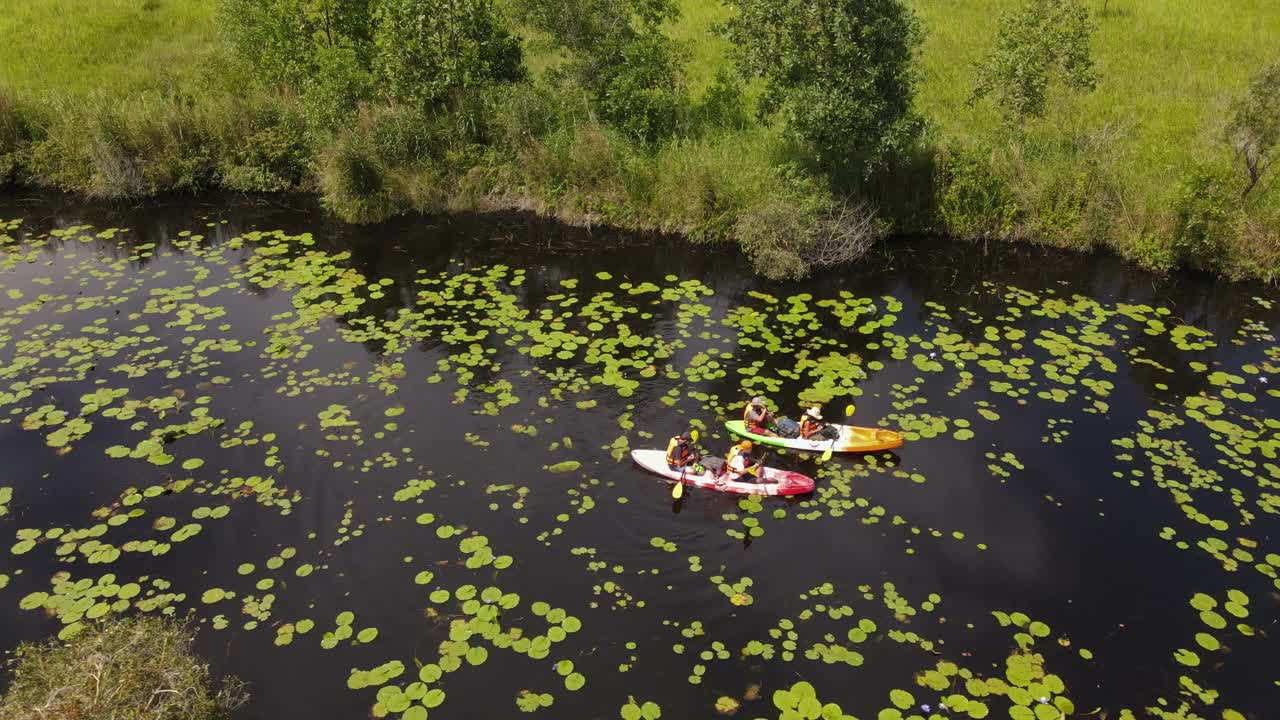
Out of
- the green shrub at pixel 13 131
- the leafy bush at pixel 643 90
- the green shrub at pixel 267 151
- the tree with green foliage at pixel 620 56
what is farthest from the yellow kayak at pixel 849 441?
the green shrub at pixel 13 131

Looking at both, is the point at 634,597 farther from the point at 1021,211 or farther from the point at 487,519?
the point at 1021,211

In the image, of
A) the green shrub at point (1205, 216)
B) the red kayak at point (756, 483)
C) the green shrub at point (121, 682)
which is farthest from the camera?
the green shrub at point (1205, 216)

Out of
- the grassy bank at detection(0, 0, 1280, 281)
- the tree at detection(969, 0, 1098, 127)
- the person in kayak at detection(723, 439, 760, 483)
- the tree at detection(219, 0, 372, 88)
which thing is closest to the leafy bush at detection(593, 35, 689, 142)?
the grassy bank at detection(0, 0, 1280, 281)

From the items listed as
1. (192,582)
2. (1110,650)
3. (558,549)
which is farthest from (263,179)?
(1110,650)

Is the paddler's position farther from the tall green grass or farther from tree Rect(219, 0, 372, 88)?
the tall green grass

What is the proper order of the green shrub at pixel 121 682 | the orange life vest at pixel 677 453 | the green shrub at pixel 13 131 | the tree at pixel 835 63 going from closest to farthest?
the green shrub at pixel 121 682
the orange life vest at pixel 677 453
the tree at pixel 835 63
the green shrub at pixel 13 131

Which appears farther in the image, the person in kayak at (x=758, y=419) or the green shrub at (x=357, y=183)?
the green shrub at (x=357, y=183)

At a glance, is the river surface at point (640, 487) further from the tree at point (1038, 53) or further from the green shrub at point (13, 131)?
the green shrub at point (13, 131)
